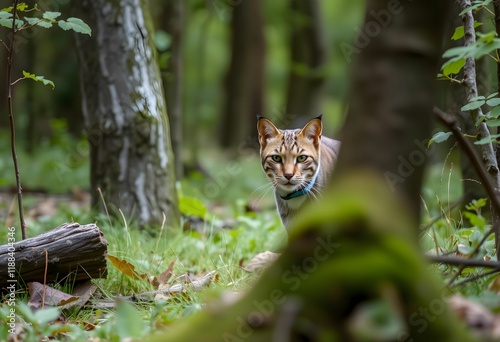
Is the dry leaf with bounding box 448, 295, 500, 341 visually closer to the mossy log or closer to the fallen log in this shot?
the mossy log

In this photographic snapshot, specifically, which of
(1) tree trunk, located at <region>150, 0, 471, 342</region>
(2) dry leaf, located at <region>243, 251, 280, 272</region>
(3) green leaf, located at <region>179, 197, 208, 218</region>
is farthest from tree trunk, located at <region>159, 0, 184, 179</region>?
(1) tree trunk, located at <region>150, 0, 471, 342</region>

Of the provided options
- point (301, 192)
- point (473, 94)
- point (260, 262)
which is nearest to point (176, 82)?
point (301, 192)

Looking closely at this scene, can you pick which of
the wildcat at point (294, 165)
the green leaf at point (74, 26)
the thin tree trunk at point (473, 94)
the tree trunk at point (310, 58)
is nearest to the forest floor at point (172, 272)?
the wildcat at point (294, 165)

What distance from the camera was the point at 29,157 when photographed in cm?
1302

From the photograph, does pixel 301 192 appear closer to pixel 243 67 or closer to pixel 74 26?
pixel 74 26

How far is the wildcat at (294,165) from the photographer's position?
4.76m

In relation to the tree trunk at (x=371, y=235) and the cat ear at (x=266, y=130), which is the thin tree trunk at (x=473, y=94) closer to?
the tree trunk at (x=371, y=235)

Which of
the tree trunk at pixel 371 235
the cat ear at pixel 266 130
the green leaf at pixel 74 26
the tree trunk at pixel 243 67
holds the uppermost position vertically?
the green leaf at pixel 74 26

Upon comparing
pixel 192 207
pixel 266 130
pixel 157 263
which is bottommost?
pixel 192 207

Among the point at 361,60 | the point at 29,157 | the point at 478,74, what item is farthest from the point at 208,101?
the point at 361,60

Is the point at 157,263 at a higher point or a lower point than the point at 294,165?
lower

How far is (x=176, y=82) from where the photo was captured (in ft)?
27.1

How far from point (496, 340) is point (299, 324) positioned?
0.66 metres

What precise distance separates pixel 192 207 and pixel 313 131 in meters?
1.60
